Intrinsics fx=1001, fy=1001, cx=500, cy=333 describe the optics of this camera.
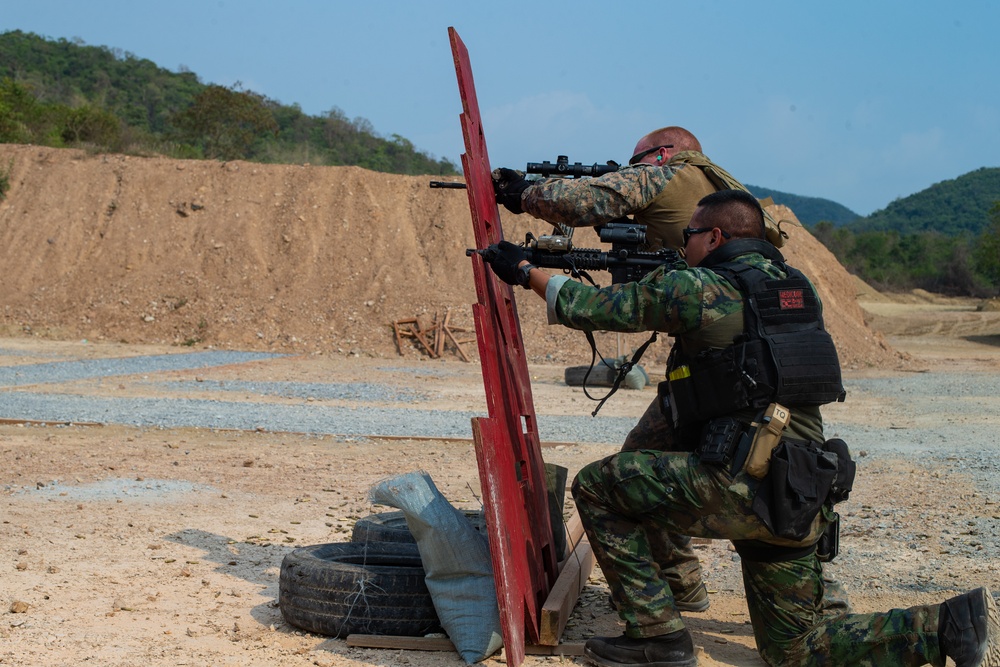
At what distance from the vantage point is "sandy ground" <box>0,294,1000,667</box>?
3.93m

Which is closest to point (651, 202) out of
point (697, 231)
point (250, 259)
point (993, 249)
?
point (697, 231)

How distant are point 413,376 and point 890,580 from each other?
12.3m

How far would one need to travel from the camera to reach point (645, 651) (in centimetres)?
369

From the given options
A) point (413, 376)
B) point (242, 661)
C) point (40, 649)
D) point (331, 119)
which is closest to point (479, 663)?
point (242, 661)

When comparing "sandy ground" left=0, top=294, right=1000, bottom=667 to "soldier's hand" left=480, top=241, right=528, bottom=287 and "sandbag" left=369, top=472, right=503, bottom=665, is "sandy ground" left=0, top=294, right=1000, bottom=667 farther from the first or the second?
"soldier's hand" left=480, top=241, right=528, bottom=287

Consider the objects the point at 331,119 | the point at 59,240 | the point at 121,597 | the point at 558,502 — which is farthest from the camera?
the point at 331,119

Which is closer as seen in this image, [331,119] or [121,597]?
[121,597]

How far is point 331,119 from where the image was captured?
5812 cm

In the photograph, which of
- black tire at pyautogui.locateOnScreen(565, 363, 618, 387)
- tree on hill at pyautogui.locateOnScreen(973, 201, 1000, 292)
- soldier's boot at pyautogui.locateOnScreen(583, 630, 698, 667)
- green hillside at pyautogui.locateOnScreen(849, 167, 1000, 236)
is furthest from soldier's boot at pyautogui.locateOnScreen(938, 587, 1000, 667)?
green hillside at pyautogui.locateOnScreen(849, 167, 1000, 236)

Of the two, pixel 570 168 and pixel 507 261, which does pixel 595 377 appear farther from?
pixel 507 261

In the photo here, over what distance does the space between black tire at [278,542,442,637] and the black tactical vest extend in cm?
135

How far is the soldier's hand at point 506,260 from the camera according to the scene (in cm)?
374

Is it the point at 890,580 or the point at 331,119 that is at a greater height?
the point at 331,119

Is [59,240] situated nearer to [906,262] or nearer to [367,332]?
[367,332]
